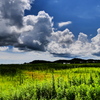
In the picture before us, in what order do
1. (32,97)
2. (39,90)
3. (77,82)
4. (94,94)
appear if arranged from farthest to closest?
1. (77,82)
2. (39,90)
3. (32,97)
4. (94,94)

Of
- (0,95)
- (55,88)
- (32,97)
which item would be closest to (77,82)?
(55,88)

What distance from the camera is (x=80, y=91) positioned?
1466 cm

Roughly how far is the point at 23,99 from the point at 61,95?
284 cm

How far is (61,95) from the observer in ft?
48.6

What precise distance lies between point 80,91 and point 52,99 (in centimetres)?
212

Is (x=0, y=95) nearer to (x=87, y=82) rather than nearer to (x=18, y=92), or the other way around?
(x=18, y=92)

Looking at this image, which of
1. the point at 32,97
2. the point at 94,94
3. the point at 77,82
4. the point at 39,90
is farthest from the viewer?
the point at 77,82

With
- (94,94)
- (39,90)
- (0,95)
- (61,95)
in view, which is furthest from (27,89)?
(94,94)

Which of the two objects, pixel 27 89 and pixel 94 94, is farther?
pixel 27 89

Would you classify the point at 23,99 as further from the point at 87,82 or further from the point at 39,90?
the point at 87,82

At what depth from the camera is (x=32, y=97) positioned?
48.8 feet

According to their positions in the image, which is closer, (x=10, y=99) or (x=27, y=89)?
(x=10, y=99)

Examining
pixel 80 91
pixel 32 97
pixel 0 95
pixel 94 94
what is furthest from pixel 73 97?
pixel 0 95

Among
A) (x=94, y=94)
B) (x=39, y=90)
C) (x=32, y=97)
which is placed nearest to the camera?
(x=94, y=94)
